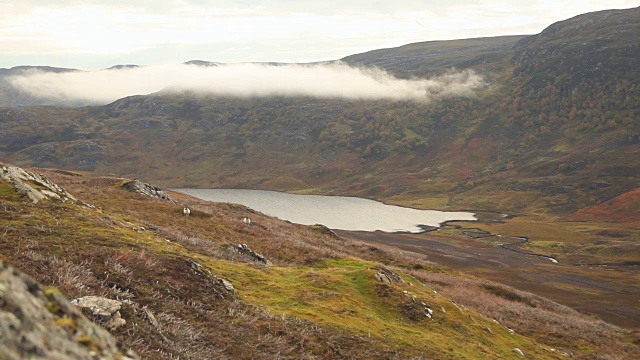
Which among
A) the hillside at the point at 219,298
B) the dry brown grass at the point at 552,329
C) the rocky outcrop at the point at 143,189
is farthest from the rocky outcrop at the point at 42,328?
the rocky outcrop at the point at 143,189

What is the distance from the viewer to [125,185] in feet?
174

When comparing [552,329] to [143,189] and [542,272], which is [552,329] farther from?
[542,272]

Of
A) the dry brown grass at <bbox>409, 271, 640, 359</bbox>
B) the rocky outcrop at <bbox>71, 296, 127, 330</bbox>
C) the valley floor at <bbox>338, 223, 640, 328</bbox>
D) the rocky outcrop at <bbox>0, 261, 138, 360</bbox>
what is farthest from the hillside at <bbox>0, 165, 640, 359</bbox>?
the valley floor at <bbox>338, 223, 640, 328</bbox>

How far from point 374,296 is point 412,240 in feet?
381

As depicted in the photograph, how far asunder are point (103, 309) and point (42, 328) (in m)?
7.50

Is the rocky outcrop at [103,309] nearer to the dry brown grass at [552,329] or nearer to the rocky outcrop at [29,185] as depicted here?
the rocky outcrop at [29,185]

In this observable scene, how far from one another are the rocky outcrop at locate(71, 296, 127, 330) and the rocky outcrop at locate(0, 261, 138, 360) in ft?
20.5

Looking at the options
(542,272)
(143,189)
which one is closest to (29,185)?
(143,189)

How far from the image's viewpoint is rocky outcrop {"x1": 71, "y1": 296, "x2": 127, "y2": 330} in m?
10.9

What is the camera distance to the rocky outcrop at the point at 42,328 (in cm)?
411

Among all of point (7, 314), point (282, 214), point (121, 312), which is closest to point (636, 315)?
point (121, 312)

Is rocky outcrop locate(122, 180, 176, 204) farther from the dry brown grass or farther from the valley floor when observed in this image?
the valley floor

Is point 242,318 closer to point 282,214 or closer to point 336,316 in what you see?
point 336,316

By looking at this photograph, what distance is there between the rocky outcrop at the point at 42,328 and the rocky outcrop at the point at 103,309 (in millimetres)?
6241
